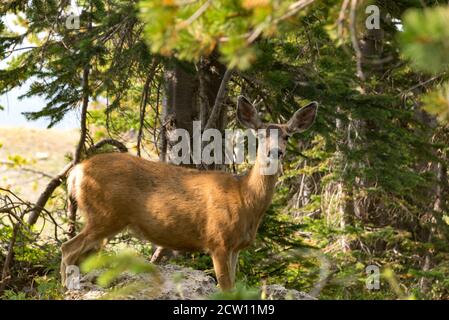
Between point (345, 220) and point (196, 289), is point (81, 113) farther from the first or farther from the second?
point (345, 220)

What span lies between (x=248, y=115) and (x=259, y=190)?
2.92ft

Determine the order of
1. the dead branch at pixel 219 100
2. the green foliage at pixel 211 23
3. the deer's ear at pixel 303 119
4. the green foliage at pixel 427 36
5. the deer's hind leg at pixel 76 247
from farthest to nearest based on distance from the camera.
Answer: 1. the dead branch at pixel 219 100
2. the deer's ear at pixel 303 119
3. the deer's hind leg at pixel 76 247
4. the green foliage at pixel 211 23
5. the green foliage at pixel 427 36

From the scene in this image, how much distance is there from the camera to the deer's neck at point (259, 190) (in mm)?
9008

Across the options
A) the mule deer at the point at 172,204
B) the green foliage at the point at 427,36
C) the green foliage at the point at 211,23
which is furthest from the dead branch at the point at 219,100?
the green foliage at the point at 427,36

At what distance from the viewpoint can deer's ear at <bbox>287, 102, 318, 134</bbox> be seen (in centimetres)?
922

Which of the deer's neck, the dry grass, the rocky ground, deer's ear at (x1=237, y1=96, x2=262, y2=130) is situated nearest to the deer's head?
deer's ear at (x1=237, y1=96, x2=262, y2=130)

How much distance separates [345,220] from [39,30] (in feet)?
23.5

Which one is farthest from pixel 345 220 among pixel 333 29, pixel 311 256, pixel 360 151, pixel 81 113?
pixel 333 29

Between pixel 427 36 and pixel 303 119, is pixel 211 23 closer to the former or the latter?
pixel 427 36

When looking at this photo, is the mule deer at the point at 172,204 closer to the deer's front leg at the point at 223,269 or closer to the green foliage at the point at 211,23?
the deer's front leg at the point at 223,269

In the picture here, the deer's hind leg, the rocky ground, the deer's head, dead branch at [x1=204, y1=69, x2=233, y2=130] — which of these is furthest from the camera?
dead branch at [x1=204, y1=69, x2=233, y2=130]

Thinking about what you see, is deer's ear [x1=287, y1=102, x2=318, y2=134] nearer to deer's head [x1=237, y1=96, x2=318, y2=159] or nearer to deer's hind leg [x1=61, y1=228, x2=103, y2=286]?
deer's head [x1=237, y1=96, x2=318, y2=159]

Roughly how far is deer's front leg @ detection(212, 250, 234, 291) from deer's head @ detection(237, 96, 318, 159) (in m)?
1.16

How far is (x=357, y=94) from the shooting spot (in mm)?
10242
